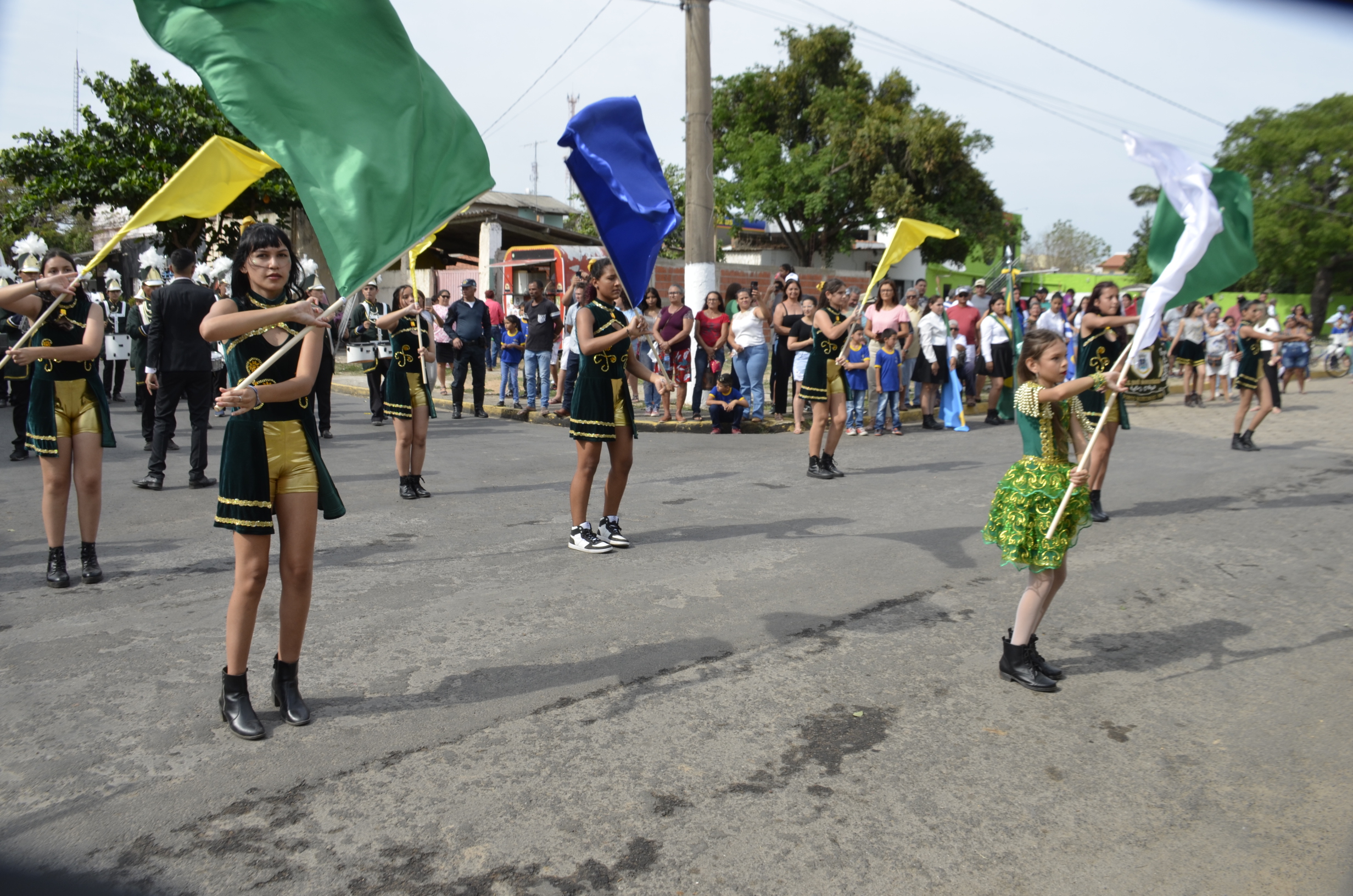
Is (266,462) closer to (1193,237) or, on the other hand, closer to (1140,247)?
(1193,237)

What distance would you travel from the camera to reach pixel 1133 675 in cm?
467

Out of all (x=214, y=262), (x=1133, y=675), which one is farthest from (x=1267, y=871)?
(x=214, y=262)

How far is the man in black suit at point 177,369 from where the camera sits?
8688mm

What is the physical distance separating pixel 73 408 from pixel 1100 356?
23.8ft

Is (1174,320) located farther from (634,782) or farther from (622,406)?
(634,782)

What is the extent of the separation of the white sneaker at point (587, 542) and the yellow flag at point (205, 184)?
3.05 m

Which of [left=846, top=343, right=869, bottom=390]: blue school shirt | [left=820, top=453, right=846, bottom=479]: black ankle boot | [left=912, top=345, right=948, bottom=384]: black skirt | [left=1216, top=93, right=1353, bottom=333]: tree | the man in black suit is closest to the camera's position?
the man in black suit

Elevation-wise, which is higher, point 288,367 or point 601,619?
point 288,367

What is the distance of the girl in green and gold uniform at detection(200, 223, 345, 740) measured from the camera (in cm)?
374

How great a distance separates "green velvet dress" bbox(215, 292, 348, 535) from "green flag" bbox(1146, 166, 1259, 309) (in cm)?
410

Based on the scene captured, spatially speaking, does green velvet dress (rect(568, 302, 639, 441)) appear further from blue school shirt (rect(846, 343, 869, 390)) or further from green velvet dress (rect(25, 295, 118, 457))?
blue school shirt (rect(846, 343, 869, 390))

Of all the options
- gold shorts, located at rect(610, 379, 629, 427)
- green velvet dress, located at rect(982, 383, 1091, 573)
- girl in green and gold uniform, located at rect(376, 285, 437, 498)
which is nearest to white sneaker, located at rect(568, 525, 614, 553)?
gold shorts, located at rect(610, 379, 629, 427)

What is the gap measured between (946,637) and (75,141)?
76.8ft

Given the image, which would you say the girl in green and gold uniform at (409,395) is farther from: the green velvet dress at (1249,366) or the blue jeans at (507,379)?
the green velvet dress at (1249,366)
